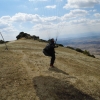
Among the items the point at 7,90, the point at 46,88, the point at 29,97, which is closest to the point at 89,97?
the point at 46,88

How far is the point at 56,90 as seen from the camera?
1159cm

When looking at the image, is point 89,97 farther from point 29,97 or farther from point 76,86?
point 29,97

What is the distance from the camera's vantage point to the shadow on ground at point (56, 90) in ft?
35.4

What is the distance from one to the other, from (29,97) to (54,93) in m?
1.64

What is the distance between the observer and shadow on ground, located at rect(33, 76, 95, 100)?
10.8m

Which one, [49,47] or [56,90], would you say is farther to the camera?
[49,47]

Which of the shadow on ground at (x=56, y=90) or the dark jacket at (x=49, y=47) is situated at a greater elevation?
the dark jacket at (x=49, y=47)

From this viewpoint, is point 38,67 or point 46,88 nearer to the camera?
point 46,88

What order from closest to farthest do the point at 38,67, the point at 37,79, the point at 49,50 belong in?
the point at 37,79
the point at 49,50
the point at 38,67

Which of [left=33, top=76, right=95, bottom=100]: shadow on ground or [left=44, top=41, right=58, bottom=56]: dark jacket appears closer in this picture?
[left=33, top=76, right=95, bottom=100]: shadow on ground

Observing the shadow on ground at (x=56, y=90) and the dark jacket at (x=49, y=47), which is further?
the dark jacket at (x=49, y=47)

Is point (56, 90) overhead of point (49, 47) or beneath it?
beneath

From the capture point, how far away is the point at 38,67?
55.4 feet

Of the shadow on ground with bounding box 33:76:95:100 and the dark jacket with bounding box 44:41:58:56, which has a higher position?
the dark jacket with bounding box 44:41:58:56
